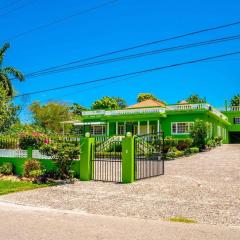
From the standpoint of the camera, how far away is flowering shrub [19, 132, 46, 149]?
17459 mm

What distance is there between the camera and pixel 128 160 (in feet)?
48.9

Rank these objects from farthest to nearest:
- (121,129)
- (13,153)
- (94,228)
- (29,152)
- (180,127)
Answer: (121,129), (180,127), (13,153), (29,152), (94,228)

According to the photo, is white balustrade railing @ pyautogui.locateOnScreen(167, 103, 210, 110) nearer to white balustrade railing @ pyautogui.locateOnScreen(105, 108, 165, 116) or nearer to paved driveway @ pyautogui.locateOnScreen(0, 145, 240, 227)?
white balustrade railing @ pyautogui.locateOnScreen(105, 108, 165, 116)

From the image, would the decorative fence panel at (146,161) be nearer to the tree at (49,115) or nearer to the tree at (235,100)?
the tree at (49,115)

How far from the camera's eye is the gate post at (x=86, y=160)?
1577cm

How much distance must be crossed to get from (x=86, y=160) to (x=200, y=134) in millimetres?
17559

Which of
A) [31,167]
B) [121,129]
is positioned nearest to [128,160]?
[31,167]

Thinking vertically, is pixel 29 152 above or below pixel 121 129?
below

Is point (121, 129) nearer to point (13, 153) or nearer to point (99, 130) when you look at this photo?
point (99, 130)

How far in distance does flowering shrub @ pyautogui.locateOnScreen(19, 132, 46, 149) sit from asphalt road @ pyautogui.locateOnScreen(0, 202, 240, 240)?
7.95m

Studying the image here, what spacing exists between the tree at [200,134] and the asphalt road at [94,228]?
2299cm

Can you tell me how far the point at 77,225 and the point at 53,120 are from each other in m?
49.2

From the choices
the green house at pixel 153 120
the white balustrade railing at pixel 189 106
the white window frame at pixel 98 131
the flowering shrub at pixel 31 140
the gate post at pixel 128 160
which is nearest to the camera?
the gate post at pixel 128 160

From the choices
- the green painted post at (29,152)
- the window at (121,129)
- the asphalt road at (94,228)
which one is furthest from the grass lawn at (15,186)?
the window at (121,129)
